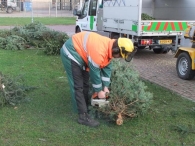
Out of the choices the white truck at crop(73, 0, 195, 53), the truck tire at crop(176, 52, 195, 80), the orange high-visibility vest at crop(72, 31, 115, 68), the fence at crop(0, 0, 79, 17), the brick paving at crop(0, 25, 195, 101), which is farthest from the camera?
the fence at crop(0, 0, 79, 17)

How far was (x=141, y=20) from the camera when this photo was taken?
1015 centimetres

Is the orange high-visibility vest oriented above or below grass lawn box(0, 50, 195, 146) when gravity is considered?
above

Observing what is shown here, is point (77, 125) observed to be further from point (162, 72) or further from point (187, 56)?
point (162, 72)

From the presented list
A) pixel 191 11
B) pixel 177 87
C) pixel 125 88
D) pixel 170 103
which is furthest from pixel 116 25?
pixel 125 88

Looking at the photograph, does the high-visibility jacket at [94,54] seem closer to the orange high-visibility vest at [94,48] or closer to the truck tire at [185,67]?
the orange high-visibility vest at [94,48]

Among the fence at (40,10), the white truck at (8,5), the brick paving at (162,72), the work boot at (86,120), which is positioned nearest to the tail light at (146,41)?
the brick paving at (162,72)

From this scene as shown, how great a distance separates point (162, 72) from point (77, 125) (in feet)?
15.2

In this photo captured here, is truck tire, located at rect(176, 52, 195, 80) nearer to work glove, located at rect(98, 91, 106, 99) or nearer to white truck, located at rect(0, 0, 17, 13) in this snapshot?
work glove, located at rect(98, 91, 106, 99)

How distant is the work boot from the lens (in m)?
4.66

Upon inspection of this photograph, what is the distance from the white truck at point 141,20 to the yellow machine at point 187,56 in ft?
2.47

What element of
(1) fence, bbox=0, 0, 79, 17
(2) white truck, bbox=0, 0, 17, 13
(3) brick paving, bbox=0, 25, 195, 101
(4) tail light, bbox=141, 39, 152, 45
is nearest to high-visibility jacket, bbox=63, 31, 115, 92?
(3) brick paving, bbox=0, 25, 195, 101

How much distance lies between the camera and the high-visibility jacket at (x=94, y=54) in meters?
4.20

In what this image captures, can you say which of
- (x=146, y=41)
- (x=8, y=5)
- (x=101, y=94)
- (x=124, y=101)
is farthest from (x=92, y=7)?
(x=8, y=5)

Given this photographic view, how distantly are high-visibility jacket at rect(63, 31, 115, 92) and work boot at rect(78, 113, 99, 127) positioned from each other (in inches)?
21.3
